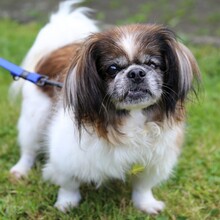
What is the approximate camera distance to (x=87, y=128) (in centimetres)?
243

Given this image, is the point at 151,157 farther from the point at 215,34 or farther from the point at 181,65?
the point at 215,34

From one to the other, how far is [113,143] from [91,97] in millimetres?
283

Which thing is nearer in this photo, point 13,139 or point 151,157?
point 151,157

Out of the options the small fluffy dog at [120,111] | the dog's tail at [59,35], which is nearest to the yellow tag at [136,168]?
the small fluffy dog at [120,111]

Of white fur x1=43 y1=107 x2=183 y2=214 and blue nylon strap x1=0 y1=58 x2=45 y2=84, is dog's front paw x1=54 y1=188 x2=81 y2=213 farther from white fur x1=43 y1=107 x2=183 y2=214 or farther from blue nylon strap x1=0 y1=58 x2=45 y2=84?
blue nylon strap x1=0 y1=58 x2=45 y2=84

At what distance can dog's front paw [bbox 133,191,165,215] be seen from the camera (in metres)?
2.82

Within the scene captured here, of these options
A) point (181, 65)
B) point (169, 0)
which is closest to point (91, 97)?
point (181, 65)

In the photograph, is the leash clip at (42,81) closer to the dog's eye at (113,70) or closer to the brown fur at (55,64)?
the brown fur at (55,64)

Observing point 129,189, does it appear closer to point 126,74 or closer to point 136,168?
point 136,168

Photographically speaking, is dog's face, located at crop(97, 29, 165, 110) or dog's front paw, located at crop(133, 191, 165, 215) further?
dog's front paw, located at crop(133, 191, 165, 215)

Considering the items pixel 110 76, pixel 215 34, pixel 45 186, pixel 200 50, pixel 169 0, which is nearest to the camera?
pixel 110 76

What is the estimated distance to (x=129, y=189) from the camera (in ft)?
9.95

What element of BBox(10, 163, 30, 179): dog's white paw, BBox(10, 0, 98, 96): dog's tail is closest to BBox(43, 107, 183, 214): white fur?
BBox(10, 163, 30, 179): dog's white paw

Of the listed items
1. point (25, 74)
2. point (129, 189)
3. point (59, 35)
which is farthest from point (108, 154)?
point (59, 35)
